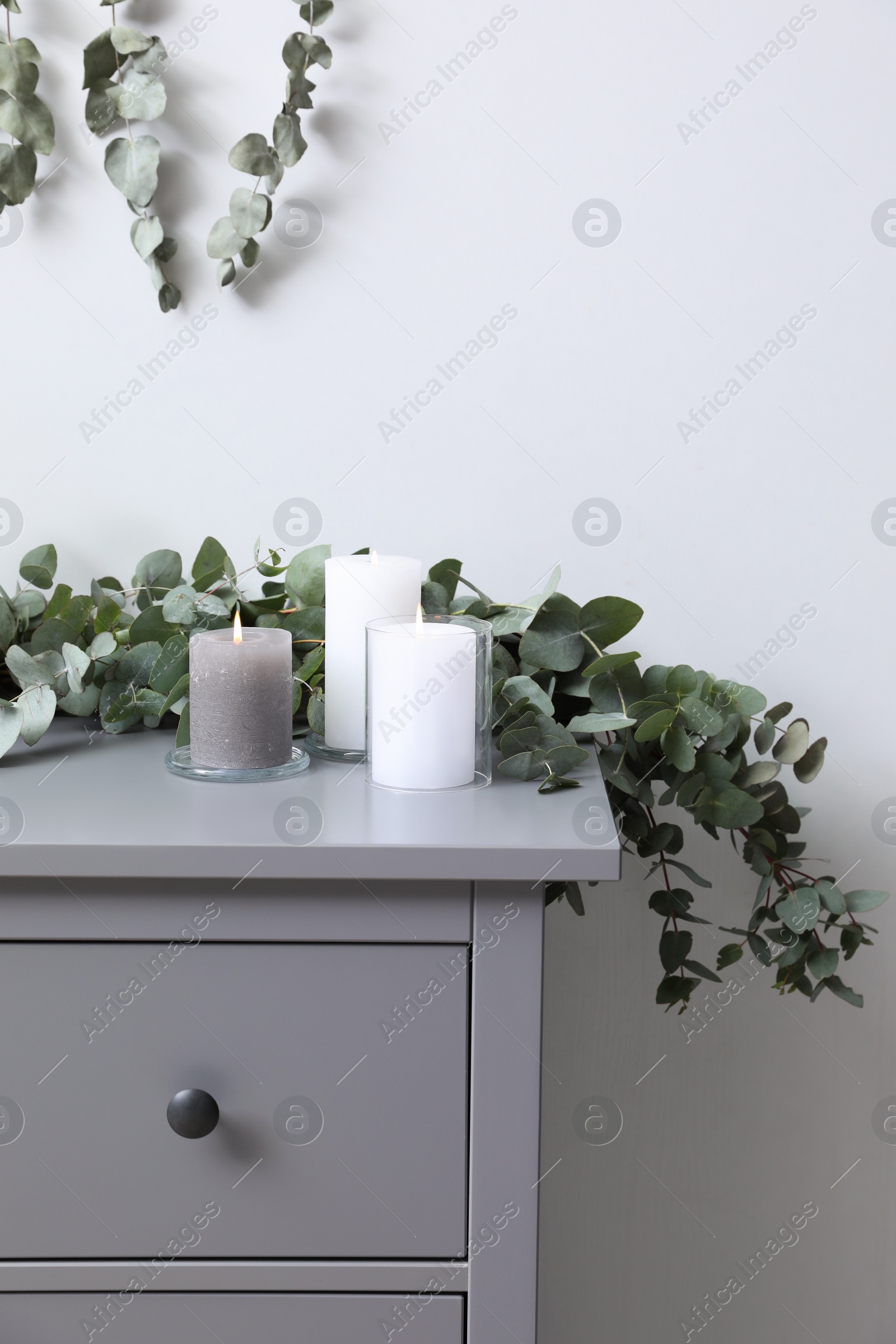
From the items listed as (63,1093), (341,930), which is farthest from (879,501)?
(63,1093)

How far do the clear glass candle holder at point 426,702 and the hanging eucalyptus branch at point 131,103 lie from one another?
49 cm

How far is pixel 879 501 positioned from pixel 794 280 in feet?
0.72

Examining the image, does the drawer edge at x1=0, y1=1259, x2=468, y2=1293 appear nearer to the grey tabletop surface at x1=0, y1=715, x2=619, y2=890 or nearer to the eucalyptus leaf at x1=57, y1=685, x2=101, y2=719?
the grey tabletop surface at x1=0, y1=715, x2=619, y2=890

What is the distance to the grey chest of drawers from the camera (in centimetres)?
57

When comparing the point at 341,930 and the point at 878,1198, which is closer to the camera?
the point at 341,930

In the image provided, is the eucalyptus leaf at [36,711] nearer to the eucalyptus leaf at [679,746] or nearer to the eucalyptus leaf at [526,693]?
the eucalyptus leaf at [526,693]

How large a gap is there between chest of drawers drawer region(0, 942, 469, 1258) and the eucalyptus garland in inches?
7.0

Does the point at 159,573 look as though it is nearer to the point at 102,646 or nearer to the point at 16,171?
the point at 102,646

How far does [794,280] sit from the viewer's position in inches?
37.3

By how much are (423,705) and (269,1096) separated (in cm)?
24

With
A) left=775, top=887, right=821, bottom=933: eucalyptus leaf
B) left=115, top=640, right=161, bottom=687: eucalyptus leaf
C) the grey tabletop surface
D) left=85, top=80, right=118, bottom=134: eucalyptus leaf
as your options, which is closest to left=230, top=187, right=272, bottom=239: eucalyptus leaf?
left=85, top=80, right=118, bottom=134: eucalyptus leaf

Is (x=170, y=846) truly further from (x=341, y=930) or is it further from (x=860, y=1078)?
(x=860, y=1078)

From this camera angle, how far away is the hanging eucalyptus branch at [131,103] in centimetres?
90

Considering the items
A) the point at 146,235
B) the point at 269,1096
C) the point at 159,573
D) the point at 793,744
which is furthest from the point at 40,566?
the point at 793,744
